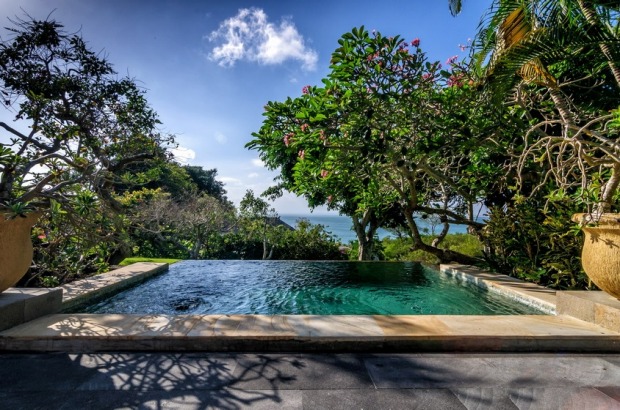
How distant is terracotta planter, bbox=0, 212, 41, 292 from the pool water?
5.24ft

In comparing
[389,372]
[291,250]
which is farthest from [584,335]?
[291,250]

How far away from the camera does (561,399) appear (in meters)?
2.25

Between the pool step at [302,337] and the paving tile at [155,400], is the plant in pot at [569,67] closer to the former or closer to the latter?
the pool step at [302,337]

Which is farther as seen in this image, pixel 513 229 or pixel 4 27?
pixel 513 229

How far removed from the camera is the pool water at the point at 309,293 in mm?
5273

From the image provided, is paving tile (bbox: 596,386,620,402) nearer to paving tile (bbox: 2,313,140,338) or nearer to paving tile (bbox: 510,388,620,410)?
paving tile (bbox: 510,388,620,410)

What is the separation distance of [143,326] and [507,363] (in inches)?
142

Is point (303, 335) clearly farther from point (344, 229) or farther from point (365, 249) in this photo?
point (344, 229)

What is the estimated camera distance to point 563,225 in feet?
18.2

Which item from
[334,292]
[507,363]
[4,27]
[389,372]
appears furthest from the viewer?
[334,292]

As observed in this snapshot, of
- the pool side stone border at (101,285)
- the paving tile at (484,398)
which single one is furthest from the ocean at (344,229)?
the paving tile at (484,398)

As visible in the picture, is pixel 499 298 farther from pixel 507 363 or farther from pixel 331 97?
pixel 331 97

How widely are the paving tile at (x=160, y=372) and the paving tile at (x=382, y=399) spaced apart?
74cm

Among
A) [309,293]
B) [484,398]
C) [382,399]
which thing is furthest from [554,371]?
[309,293]
